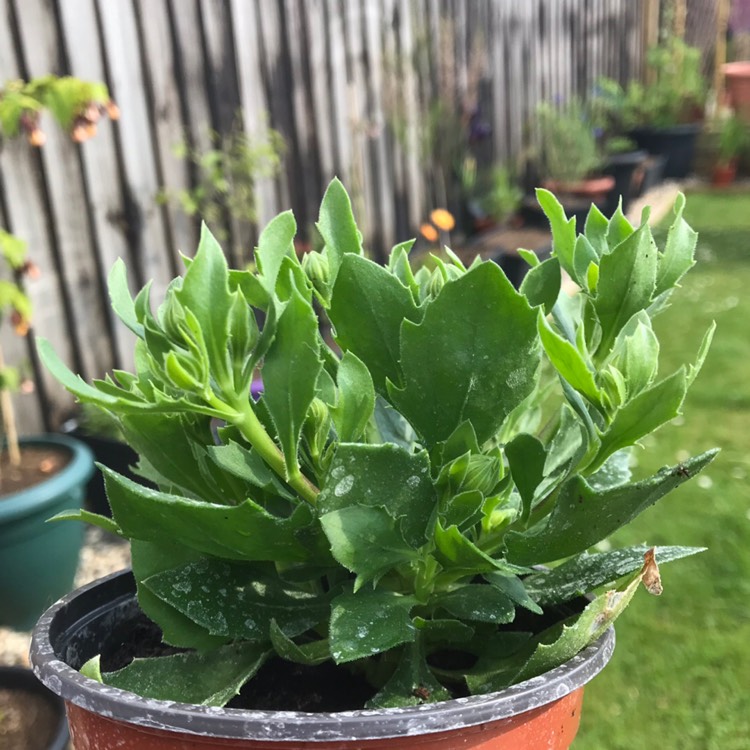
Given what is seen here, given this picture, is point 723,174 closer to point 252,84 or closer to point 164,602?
point 252,84

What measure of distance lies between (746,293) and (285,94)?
2568 millimetres

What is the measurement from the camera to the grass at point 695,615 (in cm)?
167

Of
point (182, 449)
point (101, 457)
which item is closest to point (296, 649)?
point (182, 449)

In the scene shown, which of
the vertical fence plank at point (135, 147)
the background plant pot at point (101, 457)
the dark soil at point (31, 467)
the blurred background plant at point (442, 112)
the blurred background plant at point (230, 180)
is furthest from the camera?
the blurred background plant at point (442, 112)

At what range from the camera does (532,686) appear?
54 centimetres

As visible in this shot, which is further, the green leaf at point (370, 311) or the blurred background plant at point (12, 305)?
the blurred background plant at point (12, 305)

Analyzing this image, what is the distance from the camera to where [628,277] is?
2.03 ft

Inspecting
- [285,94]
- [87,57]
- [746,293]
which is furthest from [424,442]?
[746,293]

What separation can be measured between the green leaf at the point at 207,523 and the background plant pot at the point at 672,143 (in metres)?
8.11

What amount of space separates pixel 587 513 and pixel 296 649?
0.22 meters

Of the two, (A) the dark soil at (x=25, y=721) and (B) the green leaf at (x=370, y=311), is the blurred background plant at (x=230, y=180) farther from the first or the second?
(B) the green leaf at (x=370, y=311)

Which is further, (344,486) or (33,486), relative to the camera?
(33,486)

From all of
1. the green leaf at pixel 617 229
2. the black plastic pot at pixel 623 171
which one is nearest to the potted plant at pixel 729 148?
the black plastic pot at pixel 623 171

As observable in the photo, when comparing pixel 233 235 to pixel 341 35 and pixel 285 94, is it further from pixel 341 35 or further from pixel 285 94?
pixel 341 35
